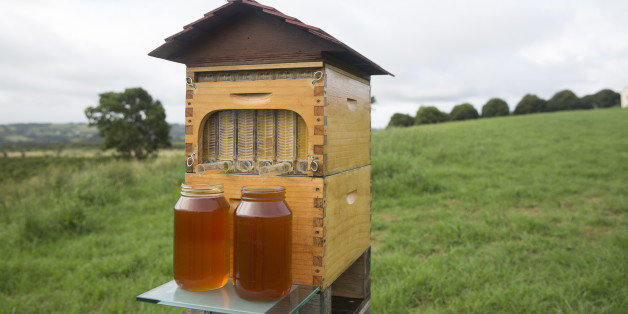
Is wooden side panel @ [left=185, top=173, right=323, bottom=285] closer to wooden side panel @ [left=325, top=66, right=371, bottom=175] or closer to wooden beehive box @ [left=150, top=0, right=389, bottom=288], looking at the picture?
wooden beehive box @ [left=150, top=0, right=389, bottom=288]

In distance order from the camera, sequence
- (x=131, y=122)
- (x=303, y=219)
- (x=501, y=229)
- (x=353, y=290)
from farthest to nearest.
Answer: (x=131, y=122) < (x=501, y=229) < (x=353, y=290) < (x=303, y=219)

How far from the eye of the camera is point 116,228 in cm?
766

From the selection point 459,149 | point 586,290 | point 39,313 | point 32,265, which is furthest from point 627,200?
point 32,265

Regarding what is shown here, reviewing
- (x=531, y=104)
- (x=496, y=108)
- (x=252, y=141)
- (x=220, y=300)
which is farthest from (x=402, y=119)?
(x=220, y=300)

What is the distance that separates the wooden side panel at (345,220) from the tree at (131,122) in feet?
115

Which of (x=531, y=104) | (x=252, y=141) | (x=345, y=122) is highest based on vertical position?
(x=531, y=104)

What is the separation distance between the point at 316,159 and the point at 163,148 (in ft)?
121

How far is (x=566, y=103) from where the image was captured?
34781mm

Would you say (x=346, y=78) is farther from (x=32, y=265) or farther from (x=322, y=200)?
(x=32, y=265)

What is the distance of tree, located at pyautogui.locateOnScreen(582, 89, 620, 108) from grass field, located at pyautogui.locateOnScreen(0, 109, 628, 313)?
90.4ft

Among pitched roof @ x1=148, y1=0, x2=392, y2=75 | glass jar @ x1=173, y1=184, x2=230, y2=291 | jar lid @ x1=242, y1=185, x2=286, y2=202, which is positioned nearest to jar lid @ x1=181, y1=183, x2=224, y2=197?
glass jar @ x1=173, y1=184, x2=230, y2=291

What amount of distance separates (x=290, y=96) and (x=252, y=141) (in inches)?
13.8

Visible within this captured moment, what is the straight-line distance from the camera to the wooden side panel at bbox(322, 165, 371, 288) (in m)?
2.06

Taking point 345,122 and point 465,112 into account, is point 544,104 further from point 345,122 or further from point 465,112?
point 345,122
